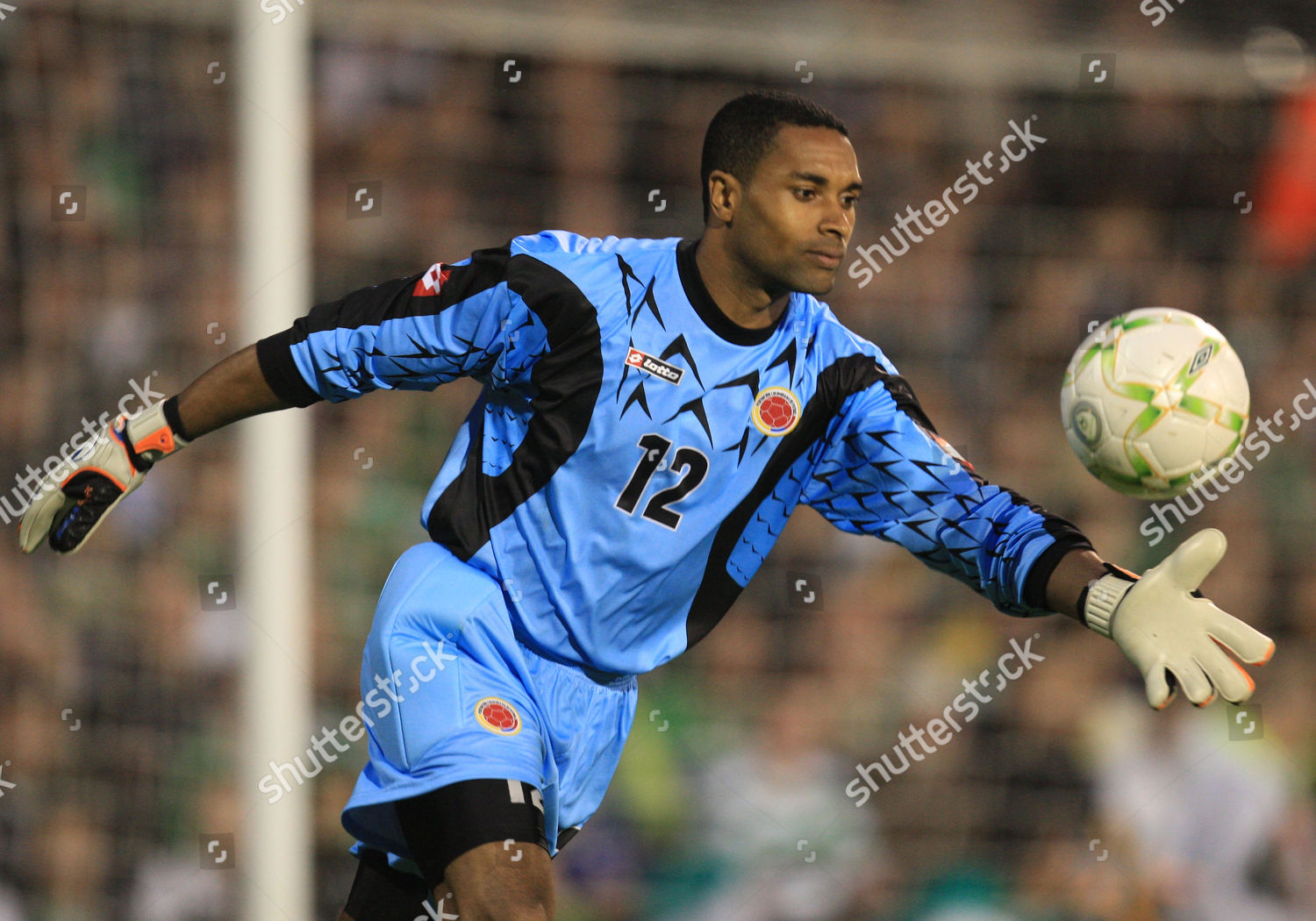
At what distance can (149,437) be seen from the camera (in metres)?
3.32

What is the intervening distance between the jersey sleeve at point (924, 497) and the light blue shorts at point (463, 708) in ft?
2.22

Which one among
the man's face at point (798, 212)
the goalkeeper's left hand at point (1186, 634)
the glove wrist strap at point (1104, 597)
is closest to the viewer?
the goalkeeper's left hand at point (1186, 634)

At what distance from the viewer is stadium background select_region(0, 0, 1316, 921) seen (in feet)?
18.3

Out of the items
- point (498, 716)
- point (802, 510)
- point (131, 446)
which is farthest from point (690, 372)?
point (802, 510)

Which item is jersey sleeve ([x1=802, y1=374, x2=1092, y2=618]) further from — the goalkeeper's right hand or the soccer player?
the goalkeeper's right hand

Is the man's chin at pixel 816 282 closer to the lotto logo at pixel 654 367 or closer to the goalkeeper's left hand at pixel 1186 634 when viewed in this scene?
the lotto logo at pixel 654 367

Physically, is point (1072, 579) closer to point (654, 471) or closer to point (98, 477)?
point (654, 471)

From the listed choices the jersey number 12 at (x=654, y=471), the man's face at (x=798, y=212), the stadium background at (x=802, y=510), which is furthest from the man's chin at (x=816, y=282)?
the stadium background at (x=802, y=510)

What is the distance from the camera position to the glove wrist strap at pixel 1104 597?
2945 mm

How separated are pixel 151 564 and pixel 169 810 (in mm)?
898

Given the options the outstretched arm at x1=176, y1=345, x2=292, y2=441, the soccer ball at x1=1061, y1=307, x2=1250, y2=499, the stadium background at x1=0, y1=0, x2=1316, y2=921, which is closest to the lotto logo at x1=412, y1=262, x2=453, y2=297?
the outstretched arm at x1=176, y1=345, x2=292, y2=441

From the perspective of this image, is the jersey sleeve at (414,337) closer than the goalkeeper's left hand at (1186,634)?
No

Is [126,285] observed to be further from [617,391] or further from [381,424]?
[617,391]

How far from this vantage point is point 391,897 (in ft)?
11.1
